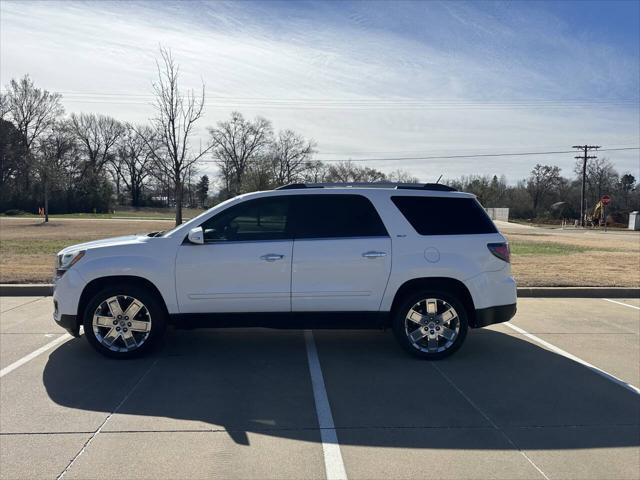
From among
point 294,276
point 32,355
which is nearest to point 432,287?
point 294,276

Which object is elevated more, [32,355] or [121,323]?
[121,323]

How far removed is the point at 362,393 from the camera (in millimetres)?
4844

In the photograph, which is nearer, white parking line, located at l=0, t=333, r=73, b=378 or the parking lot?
the parking lot

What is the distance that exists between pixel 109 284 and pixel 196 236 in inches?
44.6

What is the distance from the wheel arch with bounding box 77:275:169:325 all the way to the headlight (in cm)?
31

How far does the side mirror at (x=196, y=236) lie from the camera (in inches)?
216

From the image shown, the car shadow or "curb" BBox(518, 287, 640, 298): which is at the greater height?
"curb" BBox(518, 287, 640, 298)

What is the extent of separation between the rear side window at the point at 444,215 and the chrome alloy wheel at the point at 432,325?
81cm

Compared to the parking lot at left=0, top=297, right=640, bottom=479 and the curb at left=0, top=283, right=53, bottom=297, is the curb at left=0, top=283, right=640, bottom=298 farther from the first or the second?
the parking lot at left=0, top=297, right=640, bottom=479

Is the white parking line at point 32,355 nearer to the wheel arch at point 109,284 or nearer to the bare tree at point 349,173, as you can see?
the wheel arch at point 109,284

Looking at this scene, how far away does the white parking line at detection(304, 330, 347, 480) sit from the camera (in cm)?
349

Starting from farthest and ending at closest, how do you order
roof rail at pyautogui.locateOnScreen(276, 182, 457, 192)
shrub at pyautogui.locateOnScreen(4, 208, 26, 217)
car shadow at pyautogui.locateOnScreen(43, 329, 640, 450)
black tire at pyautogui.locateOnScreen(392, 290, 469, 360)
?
1. shrub at pyautogui.locateOnScreen(4, 208, 26, 217)
2. roof rail at pyautogui.locateOnScreen(276, 182, 457, 192)
3. black tire at pyautogui.locateOnScreen(392, 290, 469, 360)
4. car shadow at pyautogui.locateOnScreen(43, 329, 640, 450)

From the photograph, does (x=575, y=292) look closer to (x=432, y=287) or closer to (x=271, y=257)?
(x=432, y=287)

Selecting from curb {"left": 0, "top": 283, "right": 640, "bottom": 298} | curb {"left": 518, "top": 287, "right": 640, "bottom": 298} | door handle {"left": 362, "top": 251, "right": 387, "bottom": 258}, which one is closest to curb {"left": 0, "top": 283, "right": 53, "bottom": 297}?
curb {"left": 0, "top": 283, "right": 640, "bottom": 298}
